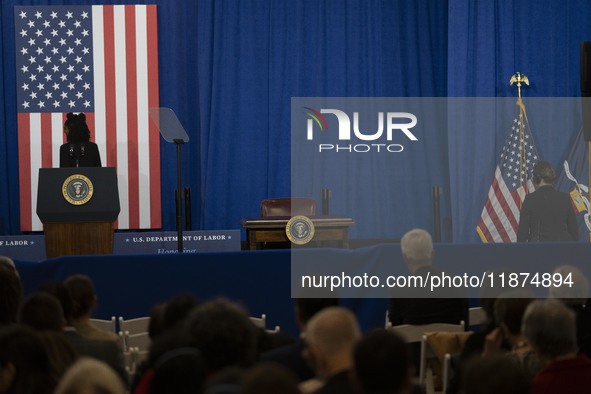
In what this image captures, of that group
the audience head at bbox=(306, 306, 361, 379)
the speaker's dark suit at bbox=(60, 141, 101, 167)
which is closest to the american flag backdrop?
the speaker's dark suit at bbox=(60, 141, 101, 167)

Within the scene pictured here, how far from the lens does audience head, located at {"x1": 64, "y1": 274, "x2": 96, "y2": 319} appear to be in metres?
4.52

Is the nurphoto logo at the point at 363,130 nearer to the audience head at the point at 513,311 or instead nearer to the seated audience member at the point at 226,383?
the audience head at the point at 513,311

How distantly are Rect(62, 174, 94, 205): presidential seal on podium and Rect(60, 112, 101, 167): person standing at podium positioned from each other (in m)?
0.62

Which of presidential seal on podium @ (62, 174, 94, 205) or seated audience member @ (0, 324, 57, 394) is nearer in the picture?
seated audience member @ (0, 324, 57, 394)

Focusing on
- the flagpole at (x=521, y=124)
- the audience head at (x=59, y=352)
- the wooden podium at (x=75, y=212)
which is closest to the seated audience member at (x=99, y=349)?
the audience head at (x=59, y=352)

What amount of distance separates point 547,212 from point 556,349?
4.67m

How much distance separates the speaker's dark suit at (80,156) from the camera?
9.17 meters

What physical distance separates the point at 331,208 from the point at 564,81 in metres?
3.48

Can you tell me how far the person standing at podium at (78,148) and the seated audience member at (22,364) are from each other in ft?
20.4

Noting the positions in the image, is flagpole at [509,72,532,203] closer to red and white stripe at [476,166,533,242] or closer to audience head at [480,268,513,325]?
red and white stripe at [476,166,533,242]

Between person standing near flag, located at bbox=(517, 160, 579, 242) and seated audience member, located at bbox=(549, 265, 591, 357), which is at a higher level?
person standing near flag, located at bbox=(517, 160, 579, 242)

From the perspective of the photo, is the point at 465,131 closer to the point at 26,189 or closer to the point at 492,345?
the point at 26,189

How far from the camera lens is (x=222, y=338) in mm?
2975

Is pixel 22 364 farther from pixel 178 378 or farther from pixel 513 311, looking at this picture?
pixel 513 311
